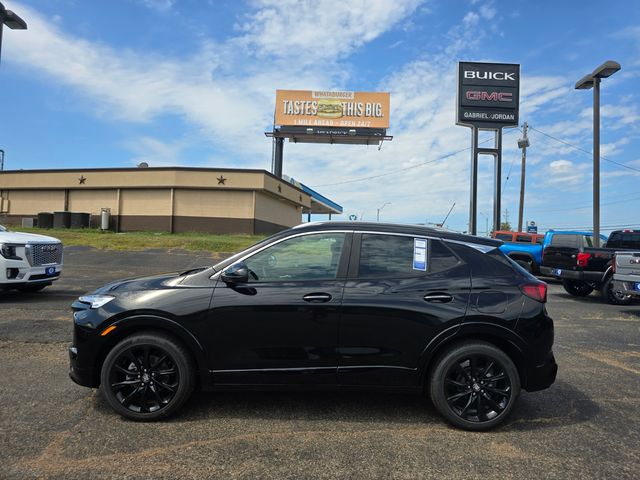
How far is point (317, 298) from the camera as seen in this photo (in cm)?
377

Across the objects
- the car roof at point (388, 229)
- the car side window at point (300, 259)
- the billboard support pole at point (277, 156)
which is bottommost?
the car side window at point (300, 259)

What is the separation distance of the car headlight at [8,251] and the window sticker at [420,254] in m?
8.19

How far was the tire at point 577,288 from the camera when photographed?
12.5m

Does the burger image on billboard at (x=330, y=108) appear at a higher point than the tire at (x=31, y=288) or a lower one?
higher

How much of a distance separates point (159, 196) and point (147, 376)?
93.9ft

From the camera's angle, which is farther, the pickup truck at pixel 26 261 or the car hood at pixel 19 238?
the car hood at pixel 19 238

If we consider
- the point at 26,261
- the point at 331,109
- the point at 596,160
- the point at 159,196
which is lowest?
the point at 26,261

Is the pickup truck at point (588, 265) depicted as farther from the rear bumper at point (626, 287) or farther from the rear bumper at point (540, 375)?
the rear bumper at point (540, 375)

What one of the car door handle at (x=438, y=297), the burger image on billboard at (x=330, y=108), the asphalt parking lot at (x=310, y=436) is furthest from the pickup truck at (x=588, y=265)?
the burger image on billboard at (x=330, y=108)

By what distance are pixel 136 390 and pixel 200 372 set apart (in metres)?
0.54

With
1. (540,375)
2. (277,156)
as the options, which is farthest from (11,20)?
(277,156)

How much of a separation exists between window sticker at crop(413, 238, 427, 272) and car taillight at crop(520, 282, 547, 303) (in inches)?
33.5

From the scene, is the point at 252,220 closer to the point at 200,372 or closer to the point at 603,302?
the point at 603,302

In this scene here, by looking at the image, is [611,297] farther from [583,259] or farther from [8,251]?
[8,251]
